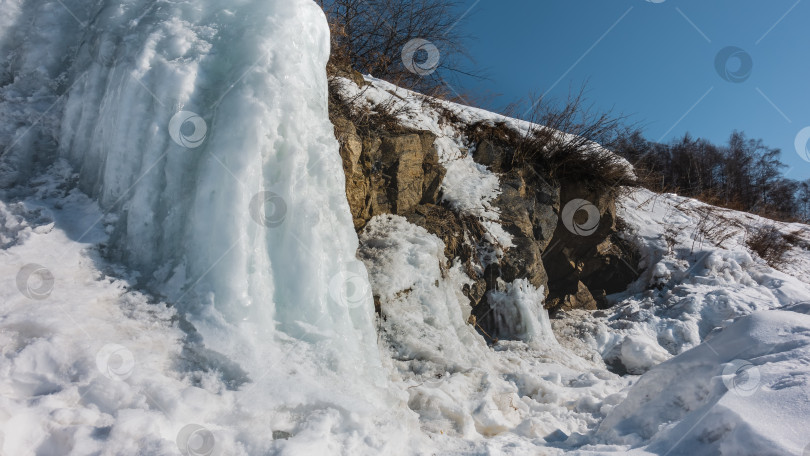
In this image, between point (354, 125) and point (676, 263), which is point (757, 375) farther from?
point (676, 263)

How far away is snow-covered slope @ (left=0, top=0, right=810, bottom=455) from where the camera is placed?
5.17 ft

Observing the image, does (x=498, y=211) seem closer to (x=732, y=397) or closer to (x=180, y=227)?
(x=732, y=397)

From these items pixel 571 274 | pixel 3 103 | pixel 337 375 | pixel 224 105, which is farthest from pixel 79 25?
pixel 571 274

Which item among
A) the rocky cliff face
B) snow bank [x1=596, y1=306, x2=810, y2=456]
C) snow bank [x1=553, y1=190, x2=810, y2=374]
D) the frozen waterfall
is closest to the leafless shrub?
snow bank [x1=553, y1=190, x2=810, y2=374]

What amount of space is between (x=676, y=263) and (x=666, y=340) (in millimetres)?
1491

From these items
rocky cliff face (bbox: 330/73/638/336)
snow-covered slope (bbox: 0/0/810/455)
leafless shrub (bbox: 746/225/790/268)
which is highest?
leafless shrub (bbox: 746/225/790/268)

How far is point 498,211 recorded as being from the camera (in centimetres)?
466

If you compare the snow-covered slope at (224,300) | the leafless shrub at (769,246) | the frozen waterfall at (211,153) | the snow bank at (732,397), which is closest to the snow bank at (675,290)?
the leafless shrub at (769,246)

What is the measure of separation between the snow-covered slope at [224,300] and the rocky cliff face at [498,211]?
3.69 ft

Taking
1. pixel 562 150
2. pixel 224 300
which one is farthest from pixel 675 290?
pixel 224 300

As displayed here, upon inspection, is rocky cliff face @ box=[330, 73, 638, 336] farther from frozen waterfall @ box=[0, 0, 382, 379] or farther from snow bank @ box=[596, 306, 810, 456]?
snow bank @ box=[596, 306, 810, 456]

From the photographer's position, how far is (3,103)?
246cm

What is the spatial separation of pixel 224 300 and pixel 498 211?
10.4 ft

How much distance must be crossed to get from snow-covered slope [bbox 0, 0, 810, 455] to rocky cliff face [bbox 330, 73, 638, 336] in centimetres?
112
